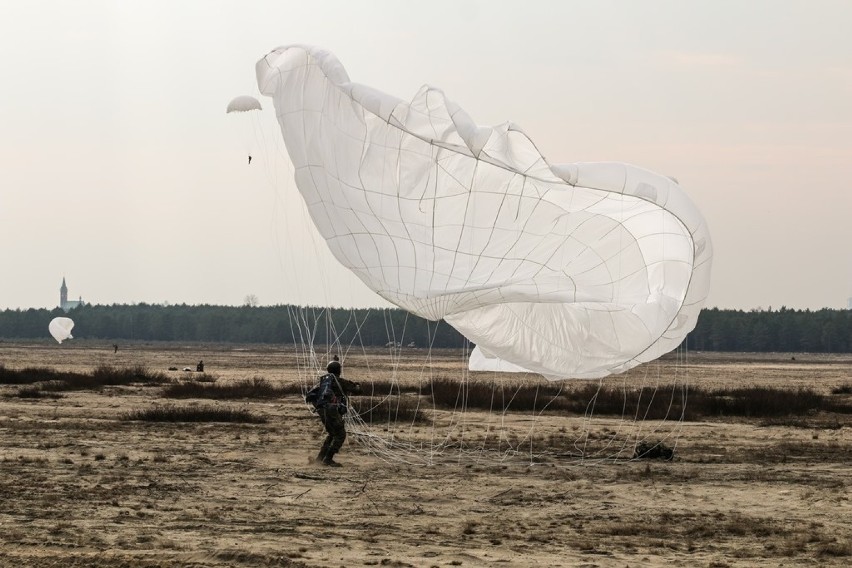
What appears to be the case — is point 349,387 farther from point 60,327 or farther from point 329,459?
point 60,327

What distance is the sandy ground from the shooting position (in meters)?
11.9

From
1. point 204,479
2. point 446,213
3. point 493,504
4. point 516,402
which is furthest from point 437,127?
point 516,402

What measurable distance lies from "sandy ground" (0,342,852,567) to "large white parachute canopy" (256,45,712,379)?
7.97ft

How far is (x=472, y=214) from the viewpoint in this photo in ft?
55.0

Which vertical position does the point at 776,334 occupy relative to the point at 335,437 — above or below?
above

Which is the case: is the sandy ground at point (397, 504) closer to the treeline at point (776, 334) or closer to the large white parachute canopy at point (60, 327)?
the large white parachute canopy at point (60, 327)

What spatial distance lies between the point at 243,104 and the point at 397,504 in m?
5.76

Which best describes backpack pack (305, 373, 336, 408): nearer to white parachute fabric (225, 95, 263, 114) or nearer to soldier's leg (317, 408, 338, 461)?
soldier's leg (317, 408, 338, 461)

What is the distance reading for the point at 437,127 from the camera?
15414 mm

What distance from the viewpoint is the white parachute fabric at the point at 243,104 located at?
16859 mm

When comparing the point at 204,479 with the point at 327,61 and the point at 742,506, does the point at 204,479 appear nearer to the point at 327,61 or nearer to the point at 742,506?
the point at 327,61

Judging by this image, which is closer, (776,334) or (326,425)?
(326,425)

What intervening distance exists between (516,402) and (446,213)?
19695 millimetres

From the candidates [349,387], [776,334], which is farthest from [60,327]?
[776,334]
